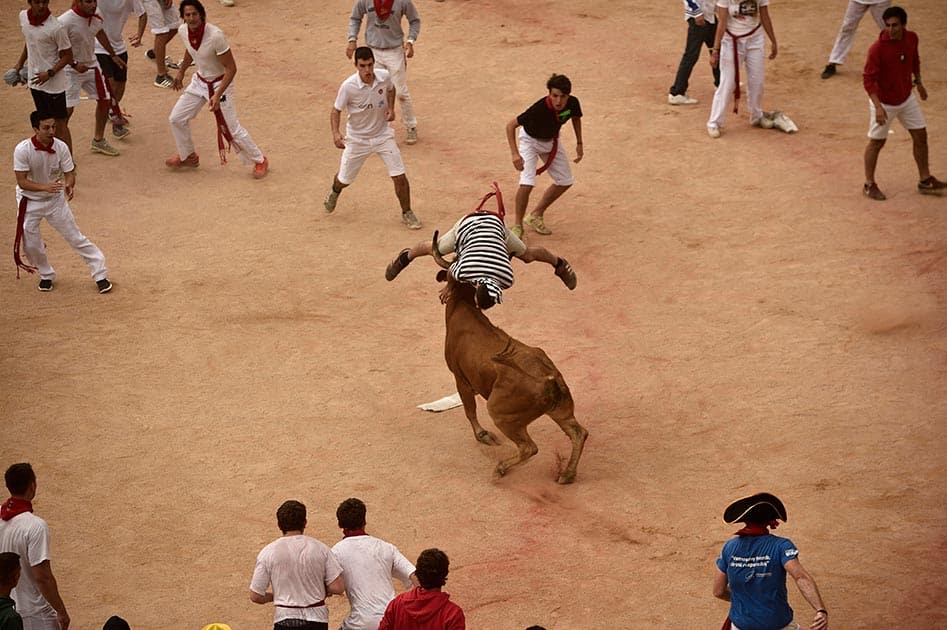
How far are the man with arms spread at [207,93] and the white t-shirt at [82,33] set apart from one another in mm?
1116

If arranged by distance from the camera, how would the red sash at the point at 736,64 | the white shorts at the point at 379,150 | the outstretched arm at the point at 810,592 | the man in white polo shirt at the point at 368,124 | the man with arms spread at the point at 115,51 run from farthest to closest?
1. the man with arms spread at the point at 115,51
2. the red sash at the point at 736,64
3. the white shorts at the point at 379,150
4. the man in white polo shirt at the point at 368,124
5. the outstretched arm at the point at 810,592

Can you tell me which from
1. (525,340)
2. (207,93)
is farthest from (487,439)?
(207,93)

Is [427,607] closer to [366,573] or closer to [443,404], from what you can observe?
[366,573]

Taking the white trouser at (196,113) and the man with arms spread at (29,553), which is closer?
the man with arms spread at (29,553)

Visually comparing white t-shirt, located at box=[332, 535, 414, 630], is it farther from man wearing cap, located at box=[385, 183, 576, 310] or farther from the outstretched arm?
man wearing cap, located at box=[385, 183, 576, 310]

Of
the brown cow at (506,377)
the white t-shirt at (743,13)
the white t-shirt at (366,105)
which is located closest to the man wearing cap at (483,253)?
the brown cow at (506,377)

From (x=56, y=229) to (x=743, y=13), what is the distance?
29.3 ft

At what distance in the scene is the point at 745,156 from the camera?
15609 mm

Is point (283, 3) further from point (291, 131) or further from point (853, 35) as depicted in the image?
point (853, 35)

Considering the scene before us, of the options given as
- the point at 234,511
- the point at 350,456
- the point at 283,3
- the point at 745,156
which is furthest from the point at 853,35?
the point at 234,511

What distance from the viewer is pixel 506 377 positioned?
372 inches

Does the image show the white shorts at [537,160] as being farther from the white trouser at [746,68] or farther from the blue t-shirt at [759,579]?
the blue t-shirt at [759,579]

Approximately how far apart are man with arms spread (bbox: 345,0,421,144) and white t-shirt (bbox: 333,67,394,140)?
1663 mm

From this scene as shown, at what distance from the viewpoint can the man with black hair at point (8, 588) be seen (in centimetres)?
654
